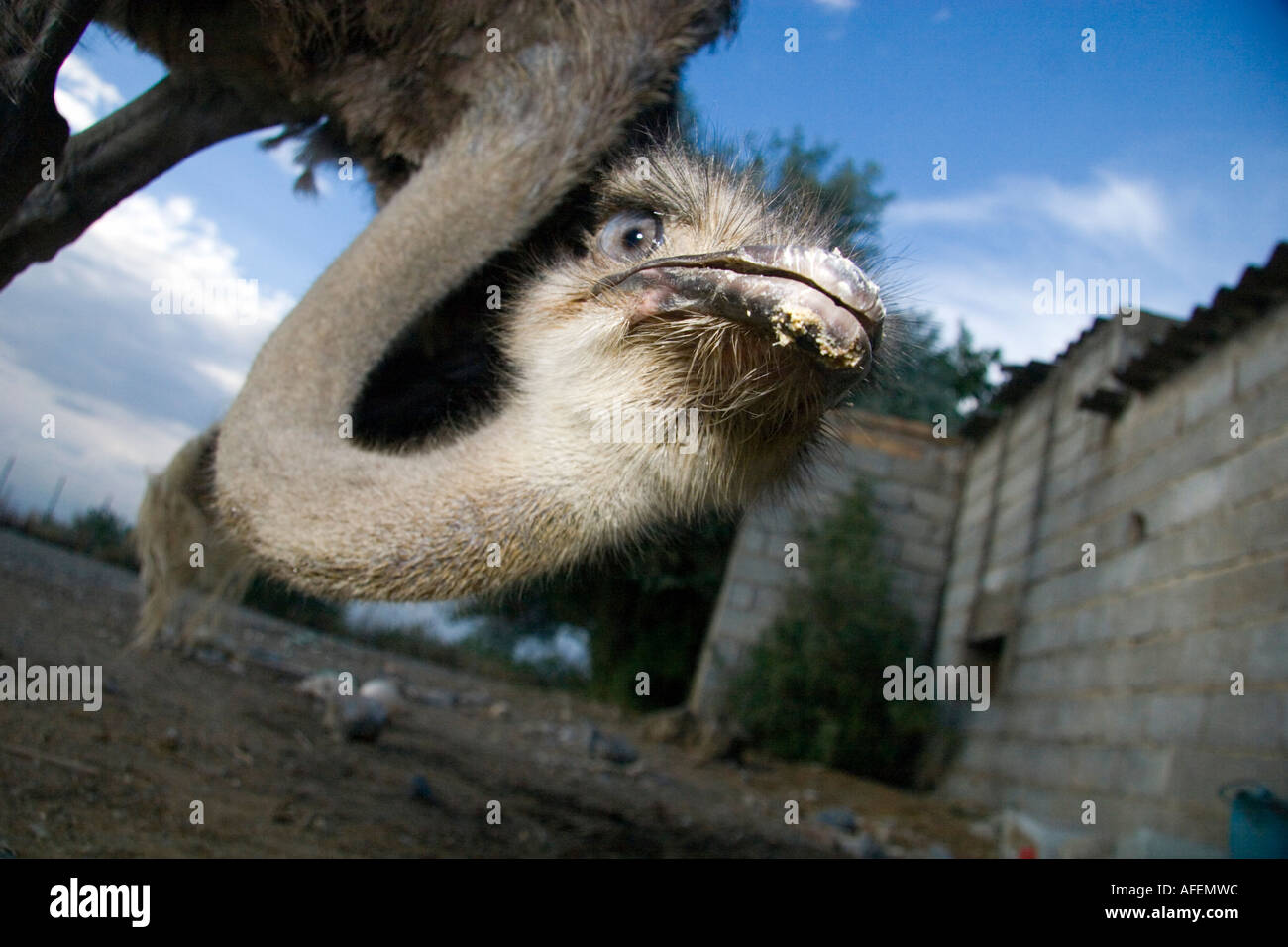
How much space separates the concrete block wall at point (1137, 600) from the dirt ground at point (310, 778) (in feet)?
2.81

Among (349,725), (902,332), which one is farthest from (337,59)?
(349,725)

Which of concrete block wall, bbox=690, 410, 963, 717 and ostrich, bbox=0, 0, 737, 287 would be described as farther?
concrete block wall, bbox=690, 410, 963, 717

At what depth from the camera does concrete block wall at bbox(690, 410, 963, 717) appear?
843 cm

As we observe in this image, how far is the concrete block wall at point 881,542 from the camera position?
332 inches

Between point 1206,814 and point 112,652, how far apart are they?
4605 millimetres

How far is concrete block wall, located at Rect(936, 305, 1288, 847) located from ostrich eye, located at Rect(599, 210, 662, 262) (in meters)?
3.20

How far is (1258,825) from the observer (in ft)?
10.2

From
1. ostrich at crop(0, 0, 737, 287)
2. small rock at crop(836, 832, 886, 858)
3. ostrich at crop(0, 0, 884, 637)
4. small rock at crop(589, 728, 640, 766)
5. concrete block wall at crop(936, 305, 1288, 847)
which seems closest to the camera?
ostrich at crop(0, 0, 884, 637)

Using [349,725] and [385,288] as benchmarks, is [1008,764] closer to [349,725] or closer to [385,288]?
[349,725]

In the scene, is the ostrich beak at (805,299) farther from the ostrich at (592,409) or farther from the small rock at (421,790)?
the small rock at (421,790)

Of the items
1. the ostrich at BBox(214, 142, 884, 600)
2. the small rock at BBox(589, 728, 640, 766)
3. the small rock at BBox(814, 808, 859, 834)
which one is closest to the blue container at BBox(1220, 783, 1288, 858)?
the ostrich at BBox(214, 142, 884, 600)

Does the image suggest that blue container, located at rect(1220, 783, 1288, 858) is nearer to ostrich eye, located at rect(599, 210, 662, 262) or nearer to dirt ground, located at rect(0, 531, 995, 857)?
dirt ground, located at rect(0, 531, 995, 857)

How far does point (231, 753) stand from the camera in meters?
3.35
